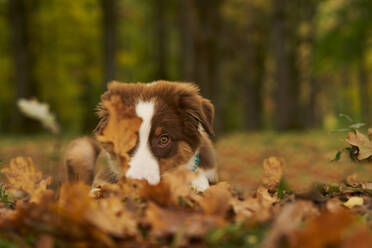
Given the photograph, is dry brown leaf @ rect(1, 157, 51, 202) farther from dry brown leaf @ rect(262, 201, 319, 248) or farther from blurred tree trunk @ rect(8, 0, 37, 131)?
blurred tree trunk @ rect(8, 0, 37, 131)

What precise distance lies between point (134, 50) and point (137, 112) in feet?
124

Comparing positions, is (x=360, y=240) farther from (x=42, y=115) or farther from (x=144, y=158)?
(x=42, y=115)

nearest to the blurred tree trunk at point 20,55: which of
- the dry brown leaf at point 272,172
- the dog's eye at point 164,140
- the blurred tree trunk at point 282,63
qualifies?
the blurred tree trunk at point 282,63

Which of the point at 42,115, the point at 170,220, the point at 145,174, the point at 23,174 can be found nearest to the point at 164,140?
the point at 145,174

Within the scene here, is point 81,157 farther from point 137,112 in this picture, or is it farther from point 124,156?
point 124,156

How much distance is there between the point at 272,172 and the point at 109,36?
2032 cm

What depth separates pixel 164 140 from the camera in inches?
167

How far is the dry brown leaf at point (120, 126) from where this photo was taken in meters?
2.16

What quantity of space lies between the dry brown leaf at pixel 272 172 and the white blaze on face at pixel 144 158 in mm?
848

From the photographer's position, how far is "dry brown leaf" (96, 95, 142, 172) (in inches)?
85.1

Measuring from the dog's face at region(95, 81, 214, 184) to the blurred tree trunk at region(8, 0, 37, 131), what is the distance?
23359 millimetres

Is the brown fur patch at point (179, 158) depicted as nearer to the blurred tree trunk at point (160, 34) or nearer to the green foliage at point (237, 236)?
the green foliage at point (237, 236)

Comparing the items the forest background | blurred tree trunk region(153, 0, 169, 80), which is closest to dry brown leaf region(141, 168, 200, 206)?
the forest background

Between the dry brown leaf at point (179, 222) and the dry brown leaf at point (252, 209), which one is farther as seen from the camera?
the dry brown leaf at point (252, 209)
